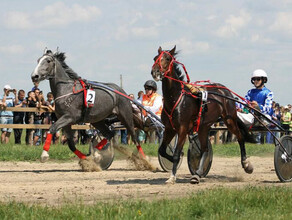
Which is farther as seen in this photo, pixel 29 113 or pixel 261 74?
pixel 29 113

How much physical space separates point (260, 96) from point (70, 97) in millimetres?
3588

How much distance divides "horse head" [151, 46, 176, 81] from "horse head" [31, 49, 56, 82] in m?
2.98

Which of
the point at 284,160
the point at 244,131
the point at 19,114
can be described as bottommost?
the point at 284,160

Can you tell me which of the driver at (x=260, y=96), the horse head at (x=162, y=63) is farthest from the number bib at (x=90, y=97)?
the driver at (x=260, y=96)

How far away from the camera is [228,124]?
10.4 metres

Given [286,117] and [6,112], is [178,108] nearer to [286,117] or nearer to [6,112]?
[6,112]

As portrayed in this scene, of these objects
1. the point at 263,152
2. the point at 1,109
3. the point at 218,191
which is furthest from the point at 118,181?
the point at 263,152

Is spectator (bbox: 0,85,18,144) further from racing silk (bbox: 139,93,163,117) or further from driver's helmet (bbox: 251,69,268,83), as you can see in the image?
driver's helmet (bbox: 251,69,268,83)

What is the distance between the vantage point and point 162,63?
910 centimetres

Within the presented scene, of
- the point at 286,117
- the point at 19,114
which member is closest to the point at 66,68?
the point at 19,114

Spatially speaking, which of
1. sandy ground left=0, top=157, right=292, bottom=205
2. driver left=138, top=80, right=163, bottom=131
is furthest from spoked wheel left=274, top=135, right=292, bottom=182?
driver left=138, top=80, right=163, bottom=131

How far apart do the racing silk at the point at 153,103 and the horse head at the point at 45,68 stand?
2.53 meters

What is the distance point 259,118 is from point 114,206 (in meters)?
5.24

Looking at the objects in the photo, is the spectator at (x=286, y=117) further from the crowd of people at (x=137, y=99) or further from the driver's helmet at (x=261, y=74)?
the driver's helmet at (x=261, y=74)
